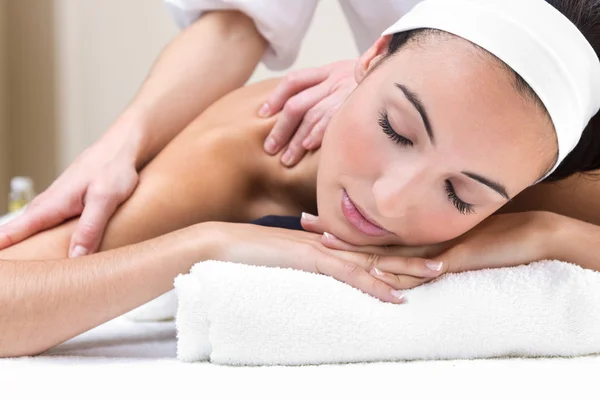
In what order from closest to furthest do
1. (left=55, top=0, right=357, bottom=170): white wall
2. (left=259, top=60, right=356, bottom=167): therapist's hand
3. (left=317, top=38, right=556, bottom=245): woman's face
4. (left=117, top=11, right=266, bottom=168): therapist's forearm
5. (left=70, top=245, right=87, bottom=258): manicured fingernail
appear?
(left=317, top=38, right=556, bottom=245): woman's face < (left=70, top=245, right=87, bottom=258): manicured fingernail < (left=259, top=60, right=356, bottom=167): therapist's hand < (left=117, top=11, right=266, bottom=168): therapist's forearm < (left=55, top=0, right=357, bottom=170): white wall

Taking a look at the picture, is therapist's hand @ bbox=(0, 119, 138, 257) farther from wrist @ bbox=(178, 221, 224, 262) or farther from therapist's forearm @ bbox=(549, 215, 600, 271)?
therapist's forearm @ bbox=(549, 215, 600, 271)

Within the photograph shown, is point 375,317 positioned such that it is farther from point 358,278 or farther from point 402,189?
point 402,189

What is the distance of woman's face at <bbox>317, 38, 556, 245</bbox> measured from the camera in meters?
0.86

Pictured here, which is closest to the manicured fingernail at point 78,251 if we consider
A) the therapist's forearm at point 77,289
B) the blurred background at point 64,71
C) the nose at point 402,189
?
the therapist's forearm at point 77,289

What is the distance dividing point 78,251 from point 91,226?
0.05 meters

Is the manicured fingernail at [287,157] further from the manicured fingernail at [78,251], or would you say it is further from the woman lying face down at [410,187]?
the manicured fingernail at [78,251]

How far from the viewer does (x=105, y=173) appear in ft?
3.91

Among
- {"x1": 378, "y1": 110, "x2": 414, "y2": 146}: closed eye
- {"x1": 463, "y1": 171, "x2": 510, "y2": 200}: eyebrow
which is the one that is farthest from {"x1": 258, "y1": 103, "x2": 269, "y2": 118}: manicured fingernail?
{"x1": 463, "y1": 171, "x2": 510, "y2": 200}: eyebrow

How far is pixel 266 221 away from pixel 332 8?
4.35 ft

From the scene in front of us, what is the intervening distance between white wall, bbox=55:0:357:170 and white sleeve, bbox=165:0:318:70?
3.10 feet

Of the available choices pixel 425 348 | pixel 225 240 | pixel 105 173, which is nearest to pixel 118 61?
pixel 105 173

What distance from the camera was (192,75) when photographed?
143 cm

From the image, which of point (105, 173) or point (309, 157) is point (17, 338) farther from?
point (309, 157)

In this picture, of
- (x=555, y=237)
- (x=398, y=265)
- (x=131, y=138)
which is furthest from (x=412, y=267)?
(x=131, y=138)
